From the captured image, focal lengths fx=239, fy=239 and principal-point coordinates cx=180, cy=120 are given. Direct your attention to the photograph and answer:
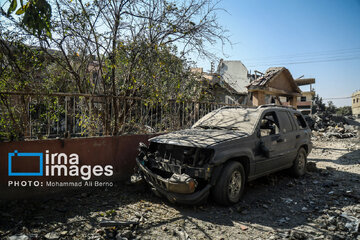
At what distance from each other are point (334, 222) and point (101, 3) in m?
6.15

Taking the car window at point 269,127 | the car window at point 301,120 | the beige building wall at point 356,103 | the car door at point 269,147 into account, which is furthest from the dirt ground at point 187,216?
the beige building wall at point 356,103

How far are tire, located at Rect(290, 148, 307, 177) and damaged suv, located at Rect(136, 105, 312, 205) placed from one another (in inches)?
20.2

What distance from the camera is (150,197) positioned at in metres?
4.68

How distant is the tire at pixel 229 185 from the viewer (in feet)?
13.2

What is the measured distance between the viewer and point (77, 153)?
4.80m

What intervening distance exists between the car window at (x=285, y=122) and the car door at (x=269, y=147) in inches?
7.2

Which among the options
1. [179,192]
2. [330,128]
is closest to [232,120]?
[179,192]

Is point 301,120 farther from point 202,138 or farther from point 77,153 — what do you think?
point 77,153

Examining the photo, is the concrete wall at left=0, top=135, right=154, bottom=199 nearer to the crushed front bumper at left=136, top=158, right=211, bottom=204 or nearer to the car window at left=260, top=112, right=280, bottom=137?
the crushed front bumper at left=136, top=158, right=211, bottom=204

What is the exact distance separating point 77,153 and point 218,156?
2829 mm

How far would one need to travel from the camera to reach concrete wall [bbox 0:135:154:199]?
13.6ft

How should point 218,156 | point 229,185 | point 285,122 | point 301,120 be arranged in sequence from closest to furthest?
point 218,156 → point 229,185 → point 285,122 → point 301,120

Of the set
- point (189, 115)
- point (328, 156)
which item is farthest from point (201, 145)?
point (328, 156)

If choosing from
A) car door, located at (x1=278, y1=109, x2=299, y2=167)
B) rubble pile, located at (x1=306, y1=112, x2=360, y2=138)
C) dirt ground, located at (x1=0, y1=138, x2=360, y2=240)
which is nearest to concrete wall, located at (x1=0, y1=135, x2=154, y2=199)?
dirt ground, located at (x1=0, y1=138, x2=360, y2=240)
